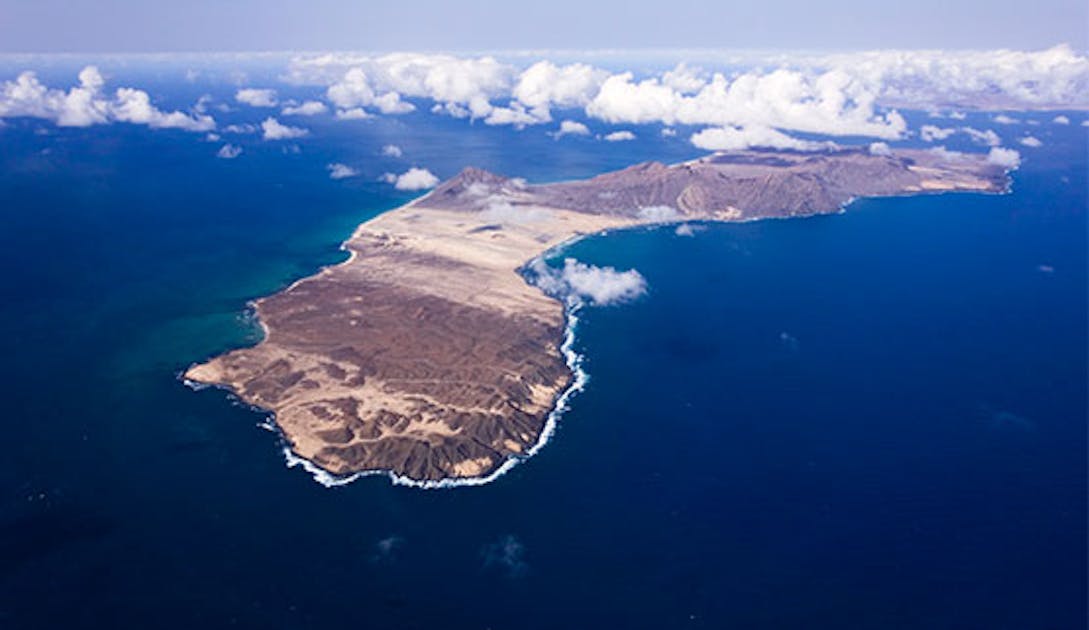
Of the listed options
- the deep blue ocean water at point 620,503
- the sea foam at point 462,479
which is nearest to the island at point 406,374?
the sea foam at point 462,479

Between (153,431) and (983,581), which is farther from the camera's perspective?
(153,431)

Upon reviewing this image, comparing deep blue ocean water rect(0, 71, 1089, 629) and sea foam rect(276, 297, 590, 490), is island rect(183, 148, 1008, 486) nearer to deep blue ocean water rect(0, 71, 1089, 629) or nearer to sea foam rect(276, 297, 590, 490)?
sea foam rect(276, 297, 590, 490)

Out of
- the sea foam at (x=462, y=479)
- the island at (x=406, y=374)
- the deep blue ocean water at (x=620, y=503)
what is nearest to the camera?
the deep blue ocean water at (x=620, y=503)

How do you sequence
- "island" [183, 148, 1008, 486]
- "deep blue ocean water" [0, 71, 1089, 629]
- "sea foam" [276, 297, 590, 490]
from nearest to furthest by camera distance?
1. "deep blue ocean water" [0, 71, 1089, 629]
2. "sea foam" [276, 297, 590, 490]
3. "island" [183, 148, 1008, 486]

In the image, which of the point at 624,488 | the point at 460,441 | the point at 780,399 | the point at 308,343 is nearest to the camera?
the point at 624,488

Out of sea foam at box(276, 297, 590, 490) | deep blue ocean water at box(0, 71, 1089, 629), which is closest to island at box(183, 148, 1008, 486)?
sea foam at box(276, 297, 590, 490)

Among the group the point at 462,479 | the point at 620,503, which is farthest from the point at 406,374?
the point at 620,503

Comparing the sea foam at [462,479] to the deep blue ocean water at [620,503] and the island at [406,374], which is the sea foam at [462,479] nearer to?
the island at [406,374]

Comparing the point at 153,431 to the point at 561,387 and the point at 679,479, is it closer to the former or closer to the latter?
the point at 561,387

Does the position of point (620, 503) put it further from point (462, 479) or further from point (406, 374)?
point (406, 374)

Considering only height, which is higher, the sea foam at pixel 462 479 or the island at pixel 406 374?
the island at pixel 406 374

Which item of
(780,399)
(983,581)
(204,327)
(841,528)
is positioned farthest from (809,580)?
(204,327)
